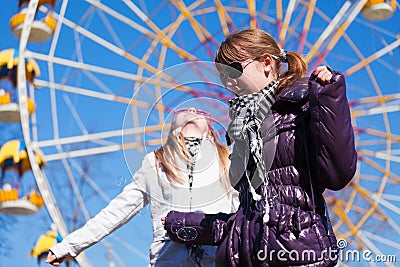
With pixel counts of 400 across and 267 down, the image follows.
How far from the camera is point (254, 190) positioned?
185cm

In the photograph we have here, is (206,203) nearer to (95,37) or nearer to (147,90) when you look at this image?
(147,90)

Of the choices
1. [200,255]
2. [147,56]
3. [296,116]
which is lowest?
[200,255]

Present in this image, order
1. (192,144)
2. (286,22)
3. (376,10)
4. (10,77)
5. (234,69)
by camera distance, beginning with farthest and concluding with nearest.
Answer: (10,77), (376,10), (286,22), (192,144), (234,69)

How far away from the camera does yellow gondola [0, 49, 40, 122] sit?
23.1 ft

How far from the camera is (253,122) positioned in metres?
1.85

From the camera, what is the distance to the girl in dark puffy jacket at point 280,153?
175 cm

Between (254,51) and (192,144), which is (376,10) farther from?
(254,51)

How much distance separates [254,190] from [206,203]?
0.40m

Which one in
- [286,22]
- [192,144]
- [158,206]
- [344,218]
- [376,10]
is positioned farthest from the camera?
[376,10]

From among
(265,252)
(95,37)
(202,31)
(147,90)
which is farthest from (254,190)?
(95,37)

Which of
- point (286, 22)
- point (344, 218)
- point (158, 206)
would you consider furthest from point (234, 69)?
point (286, 22)

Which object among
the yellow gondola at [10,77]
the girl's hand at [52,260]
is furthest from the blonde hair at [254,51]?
the yellow gondola at [10,77]

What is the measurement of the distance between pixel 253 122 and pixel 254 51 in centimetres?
20

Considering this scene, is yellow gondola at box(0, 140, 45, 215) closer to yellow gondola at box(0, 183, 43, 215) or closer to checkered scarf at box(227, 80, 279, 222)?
yellow gondola at box(0, 183, 43, 215)
